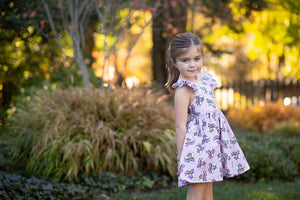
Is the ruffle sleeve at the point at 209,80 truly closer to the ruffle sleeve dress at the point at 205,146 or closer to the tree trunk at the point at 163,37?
the ruffle sleeve dress at the point at 205,146

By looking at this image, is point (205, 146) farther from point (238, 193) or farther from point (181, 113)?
point (238, 193)

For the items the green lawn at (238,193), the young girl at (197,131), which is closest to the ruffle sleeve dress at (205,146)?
the young girl at (197,131)

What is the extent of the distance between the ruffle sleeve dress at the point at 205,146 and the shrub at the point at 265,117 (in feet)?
21.1

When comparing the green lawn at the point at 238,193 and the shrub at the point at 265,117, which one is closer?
the green lawn at the point at 238,193

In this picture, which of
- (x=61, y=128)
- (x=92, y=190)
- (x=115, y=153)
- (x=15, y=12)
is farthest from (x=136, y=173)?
(x=15, y=12)

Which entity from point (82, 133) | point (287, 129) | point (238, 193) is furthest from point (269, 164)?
point (287, 129)

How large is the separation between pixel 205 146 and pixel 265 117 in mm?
6970

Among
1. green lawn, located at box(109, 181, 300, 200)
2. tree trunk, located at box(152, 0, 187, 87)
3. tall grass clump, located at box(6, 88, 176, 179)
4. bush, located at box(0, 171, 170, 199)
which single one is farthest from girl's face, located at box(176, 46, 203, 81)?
tree trunk, located at box(152, 0, 187, 87)

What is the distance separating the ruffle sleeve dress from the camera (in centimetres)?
254

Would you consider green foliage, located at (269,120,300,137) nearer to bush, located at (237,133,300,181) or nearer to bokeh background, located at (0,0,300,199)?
bokeh background, located at (0,0,300,199)

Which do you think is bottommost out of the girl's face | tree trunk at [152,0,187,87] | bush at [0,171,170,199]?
bush at [0,171,170,199]

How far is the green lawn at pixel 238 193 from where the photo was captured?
12.8ft

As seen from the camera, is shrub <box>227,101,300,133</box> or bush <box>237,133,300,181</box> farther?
shrub <box>227,101,300,133</box>

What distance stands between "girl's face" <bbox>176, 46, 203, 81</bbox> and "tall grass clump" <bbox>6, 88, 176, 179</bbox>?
2.32 metres
